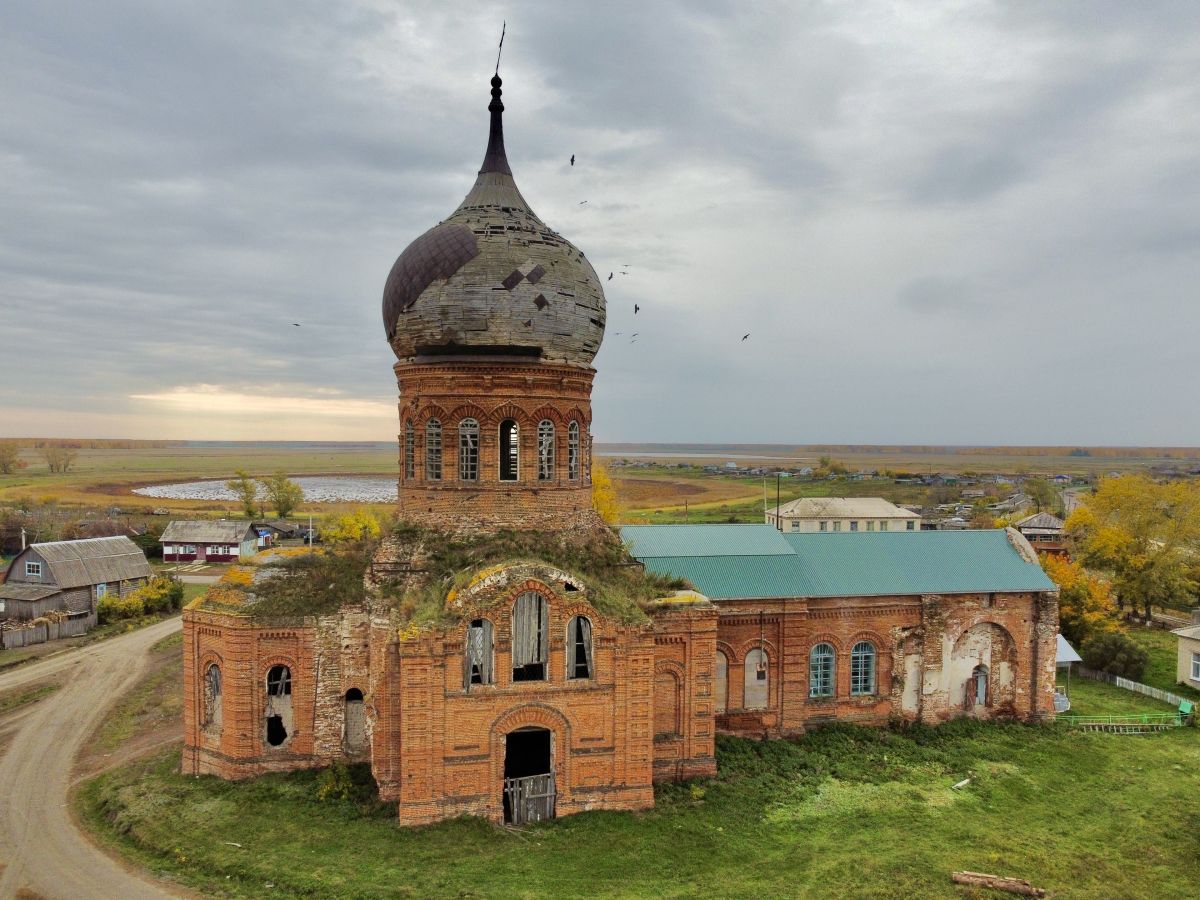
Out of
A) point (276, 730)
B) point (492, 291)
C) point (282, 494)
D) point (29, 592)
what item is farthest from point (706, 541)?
point (282, 494)

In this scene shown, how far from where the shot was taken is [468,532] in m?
18.0

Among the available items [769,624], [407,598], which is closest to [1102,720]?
[769,624]

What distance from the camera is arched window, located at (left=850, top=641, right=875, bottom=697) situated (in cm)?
2194

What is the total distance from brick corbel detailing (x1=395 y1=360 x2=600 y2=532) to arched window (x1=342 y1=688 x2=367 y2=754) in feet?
14.8

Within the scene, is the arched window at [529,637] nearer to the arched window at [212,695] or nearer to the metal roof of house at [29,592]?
the arched window at [212,695]

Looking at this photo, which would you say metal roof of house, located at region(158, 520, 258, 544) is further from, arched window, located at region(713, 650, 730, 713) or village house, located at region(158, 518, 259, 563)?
arched window, located at region(713, 650, 730, 713)

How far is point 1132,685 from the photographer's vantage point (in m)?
26.7

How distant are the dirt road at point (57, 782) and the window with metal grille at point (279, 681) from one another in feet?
14.3

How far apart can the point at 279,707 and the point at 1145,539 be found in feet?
137

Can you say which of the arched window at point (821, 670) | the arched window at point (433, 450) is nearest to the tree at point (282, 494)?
the arched window at point (433, 450)

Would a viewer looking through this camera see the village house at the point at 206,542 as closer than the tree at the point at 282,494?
Yes

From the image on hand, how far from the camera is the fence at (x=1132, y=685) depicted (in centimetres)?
2532

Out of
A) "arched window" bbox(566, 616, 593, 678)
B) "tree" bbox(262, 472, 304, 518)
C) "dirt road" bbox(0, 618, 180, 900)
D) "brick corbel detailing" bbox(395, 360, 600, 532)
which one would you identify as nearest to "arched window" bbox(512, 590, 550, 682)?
"arched window" bbox(566, 616, 593, 678)

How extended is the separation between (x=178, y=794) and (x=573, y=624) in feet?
32.8
